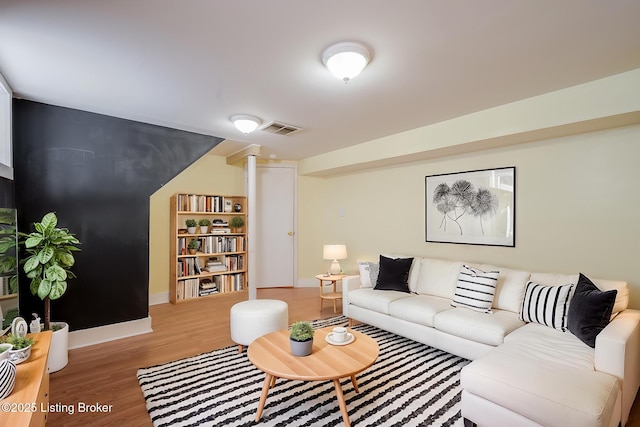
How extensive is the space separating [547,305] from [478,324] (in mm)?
572

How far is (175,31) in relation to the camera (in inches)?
72.1

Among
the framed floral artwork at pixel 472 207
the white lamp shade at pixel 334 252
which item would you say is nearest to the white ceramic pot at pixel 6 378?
the white lamp shade at pixel 334 252

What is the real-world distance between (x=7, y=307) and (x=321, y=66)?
3.00m

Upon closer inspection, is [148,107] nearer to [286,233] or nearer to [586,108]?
→ [286,233]

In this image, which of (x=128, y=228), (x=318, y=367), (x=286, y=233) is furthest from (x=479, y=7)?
(x=286, y=233)

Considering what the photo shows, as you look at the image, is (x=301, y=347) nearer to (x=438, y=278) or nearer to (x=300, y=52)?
(x=300, y=52)

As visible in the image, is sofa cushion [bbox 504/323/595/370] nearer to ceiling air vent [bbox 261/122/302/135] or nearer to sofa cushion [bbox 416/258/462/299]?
sofa cushion [bbox 416/258/462/299]

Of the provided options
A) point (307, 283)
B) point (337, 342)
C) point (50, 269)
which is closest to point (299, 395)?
point (337, 342)

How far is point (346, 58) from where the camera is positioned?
2014 millimetres

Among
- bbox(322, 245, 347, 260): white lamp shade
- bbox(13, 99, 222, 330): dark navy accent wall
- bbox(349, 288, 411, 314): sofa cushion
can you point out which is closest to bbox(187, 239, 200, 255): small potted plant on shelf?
bbox(13, 99, 222, 330): dark navy accent wall

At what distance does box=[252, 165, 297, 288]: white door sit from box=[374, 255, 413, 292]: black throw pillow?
233 cm

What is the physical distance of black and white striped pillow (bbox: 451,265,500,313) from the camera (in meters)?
2.92

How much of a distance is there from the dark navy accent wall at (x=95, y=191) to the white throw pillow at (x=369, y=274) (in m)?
2.59

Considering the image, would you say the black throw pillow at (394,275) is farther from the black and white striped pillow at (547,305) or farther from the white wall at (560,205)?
the black and white striped pillow at (547,305)
